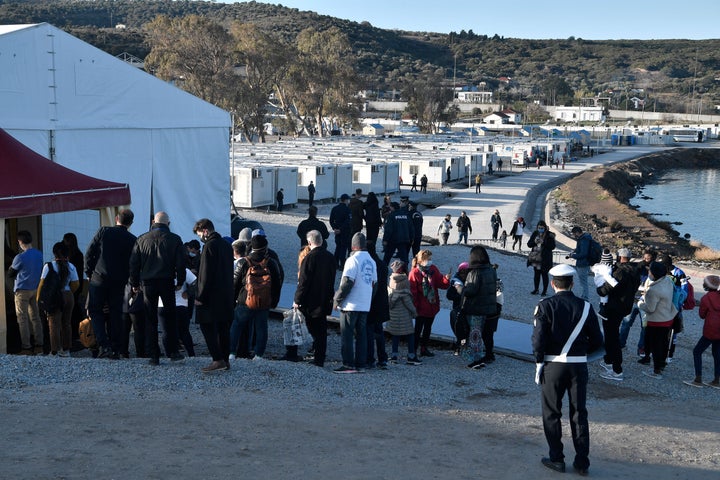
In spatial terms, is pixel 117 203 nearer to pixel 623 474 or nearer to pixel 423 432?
pixel 423 432

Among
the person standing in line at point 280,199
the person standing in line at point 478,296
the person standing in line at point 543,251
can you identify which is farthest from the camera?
the person standing in line at point 280,199

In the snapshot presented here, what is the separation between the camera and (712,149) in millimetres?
99562

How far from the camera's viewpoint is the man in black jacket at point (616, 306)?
30.0ft

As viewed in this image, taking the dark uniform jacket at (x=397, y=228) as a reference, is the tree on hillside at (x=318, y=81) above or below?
above

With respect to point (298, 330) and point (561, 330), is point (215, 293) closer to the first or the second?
point (298, 330)

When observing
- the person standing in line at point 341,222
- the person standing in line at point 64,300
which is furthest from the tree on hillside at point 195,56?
the person standing in line at point 64,300

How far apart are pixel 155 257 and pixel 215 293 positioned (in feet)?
2.10

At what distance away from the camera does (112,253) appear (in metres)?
8.05

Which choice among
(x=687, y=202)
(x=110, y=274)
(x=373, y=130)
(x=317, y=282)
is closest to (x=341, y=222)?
(x=317, y=282)

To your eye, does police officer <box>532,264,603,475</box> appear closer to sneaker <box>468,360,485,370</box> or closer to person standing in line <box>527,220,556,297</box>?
sneaker <box>468,360,485,370</box>

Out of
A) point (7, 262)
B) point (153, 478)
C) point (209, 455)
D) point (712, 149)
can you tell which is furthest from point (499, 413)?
point (712, 149)

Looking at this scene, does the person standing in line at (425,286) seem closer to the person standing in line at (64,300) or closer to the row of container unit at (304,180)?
the person standing in line at (64,300)

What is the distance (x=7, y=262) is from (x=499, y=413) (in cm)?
Result: 610

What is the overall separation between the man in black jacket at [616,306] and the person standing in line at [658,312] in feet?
0.64
